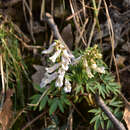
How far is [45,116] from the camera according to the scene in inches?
117

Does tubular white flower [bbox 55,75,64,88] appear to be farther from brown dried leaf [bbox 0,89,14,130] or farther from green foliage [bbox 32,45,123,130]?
brown dried leaf [bbox 0,89,14,130]

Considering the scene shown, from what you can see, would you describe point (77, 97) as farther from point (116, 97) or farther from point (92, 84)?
point (116, 97)

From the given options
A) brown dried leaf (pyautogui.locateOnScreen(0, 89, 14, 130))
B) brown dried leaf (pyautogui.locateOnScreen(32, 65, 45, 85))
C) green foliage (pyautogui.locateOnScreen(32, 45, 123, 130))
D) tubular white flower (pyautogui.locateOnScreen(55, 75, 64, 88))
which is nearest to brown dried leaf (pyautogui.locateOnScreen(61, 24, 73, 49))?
brown dried leaf (pyautogui.locateOnScreen(32, 65, 45, 85))

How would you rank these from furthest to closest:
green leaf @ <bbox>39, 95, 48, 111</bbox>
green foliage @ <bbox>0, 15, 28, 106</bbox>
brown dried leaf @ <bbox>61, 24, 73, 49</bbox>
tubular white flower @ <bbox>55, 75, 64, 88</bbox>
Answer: brown dried leaf @ <bbox>61, 24, 73, 49</bbox>, green foliage @ <bbox>0, 15, 28, 106</bbox>, green leaf @ <bbox>39, 95, 48, 111</bbox>, tubular white flower @ <bbox>55, 75, 64, 88</bbox>

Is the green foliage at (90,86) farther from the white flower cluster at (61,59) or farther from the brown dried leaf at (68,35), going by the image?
the brown dried leaf at (68,35)

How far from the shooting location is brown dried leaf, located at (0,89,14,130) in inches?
109

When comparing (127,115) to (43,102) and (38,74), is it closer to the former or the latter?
(43,102)

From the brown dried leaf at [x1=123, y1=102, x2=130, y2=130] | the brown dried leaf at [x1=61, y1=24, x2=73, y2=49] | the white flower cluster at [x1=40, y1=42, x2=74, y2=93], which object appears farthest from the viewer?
the brown dried leaf at [x1=61, y1=24, x2=73, y2=49]

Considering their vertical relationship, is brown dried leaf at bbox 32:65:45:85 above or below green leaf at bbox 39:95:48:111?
above

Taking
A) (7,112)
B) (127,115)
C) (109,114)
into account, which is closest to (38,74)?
(7,112)

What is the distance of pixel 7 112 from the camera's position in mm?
2889

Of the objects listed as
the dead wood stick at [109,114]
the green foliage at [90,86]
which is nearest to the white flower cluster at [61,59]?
the green foliage at [90,86]

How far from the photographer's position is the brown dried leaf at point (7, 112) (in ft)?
9.08

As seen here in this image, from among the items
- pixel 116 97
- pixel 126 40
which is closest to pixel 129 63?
pixel 126 40
